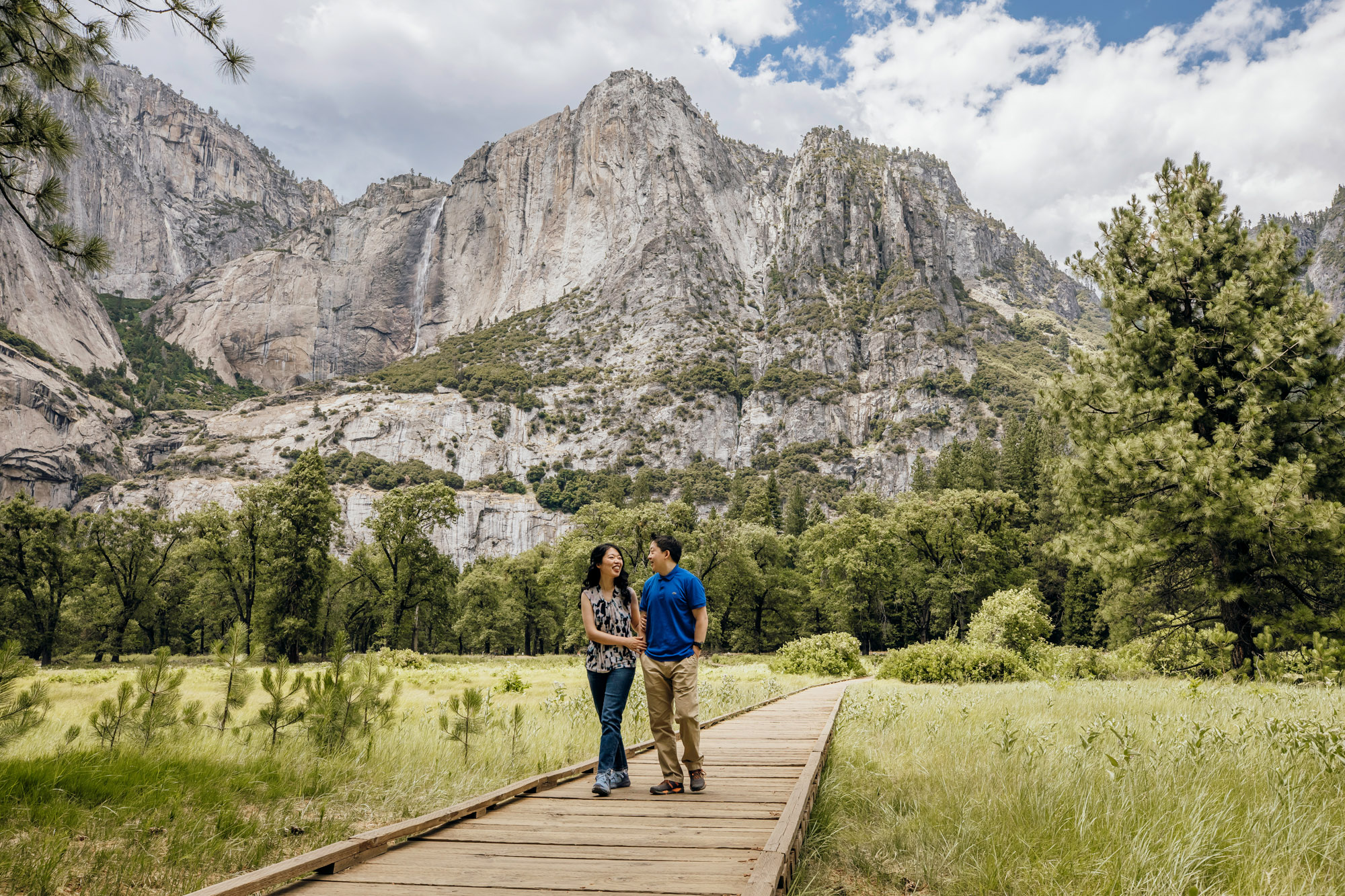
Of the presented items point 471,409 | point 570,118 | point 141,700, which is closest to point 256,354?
point 471,409

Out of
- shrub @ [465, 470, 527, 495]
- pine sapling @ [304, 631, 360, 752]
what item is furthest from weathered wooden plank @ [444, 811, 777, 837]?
shrub @ [465, 470, 527, 495]

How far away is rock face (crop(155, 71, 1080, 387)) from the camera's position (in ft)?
482

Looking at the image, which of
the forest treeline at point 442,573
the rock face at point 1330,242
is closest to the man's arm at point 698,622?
the forest treeline at point 442,573

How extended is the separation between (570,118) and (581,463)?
95.5 m

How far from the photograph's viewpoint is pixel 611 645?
5.26m

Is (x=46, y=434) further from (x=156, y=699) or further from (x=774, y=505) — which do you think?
(x=156, y=699)

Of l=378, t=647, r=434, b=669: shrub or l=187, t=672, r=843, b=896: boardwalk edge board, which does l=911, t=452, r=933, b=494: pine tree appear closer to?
l=378, t=647, r=434, b=669: shrub

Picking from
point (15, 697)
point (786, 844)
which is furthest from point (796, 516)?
point (786, 844)

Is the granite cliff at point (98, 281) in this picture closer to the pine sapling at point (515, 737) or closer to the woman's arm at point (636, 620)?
the pine sapling at point (515, 737)

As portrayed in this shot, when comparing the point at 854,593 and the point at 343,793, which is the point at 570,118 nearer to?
the point at 854,593

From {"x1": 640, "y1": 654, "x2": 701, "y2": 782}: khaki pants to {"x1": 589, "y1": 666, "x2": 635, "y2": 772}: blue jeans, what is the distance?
7.6 inches

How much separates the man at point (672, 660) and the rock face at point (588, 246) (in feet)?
436

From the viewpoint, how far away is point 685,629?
514 centimetres

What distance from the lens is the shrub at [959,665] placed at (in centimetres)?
1794
